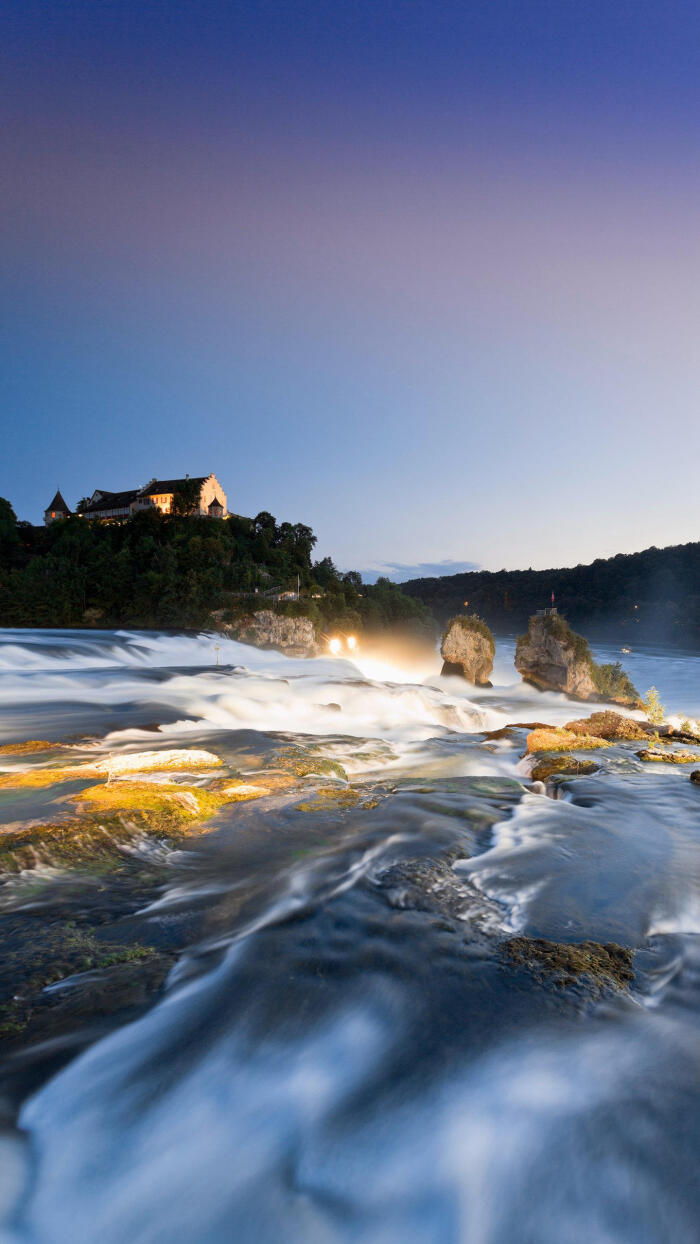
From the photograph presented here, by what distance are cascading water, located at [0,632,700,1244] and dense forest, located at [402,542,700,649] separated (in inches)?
4075

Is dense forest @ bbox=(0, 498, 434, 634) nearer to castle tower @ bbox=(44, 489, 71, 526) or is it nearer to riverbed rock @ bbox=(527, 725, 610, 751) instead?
castle tower @ bbox=(44, 489, 71, 526)

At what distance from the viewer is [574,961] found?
4.70 metres

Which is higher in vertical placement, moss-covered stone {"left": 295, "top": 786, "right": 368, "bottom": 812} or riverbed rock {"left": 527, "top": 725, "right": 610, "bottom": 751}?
moss-covered stone {"left": 295, "top": 786, "right": 368, "bottom": 812}

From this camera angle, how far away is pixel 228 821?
7.81 meters

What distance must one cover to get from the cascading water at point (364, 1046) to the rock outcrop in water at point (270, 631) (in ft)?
157

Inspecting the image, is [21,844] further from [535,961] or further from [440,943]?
[535,961]

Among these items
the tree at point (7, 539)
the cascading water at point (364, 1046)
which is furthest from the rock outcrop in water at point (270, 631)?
the cascading water at point (364, 1046)

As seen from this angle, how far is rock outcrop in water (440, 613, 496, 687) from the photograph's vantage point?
44.5 metres

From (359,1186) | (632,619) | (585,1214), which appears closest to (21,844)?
(359,1186)

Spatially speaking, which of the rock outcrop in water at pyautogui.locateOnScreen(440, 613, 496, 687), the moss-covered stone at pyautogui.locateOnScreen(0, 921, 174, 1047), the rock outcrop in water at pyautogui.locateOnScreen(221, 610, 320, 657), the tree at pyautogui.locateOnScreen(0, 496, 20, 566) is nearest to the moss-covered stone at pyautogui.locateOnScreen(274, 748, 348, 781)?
the moss-covered stone at pyautogui.locateOnScreen(0, 921, 174, 1047)

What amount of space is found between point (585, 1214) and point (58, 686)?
2368 centimetres

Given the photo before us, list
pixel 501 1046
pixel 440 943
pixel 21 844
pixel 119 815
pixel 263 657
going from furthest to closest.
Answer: pixel 263 657 < pixel 119 815 < pixel 21 844 < pixel 440 943 < pixel 501 1046

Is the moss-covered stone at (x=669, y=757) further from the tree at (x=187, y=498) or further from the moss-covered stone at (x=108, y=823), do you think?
the tree at (x=187, y=498)

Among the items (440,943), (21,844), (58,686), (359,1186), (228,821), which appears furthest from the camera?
(58,686)
